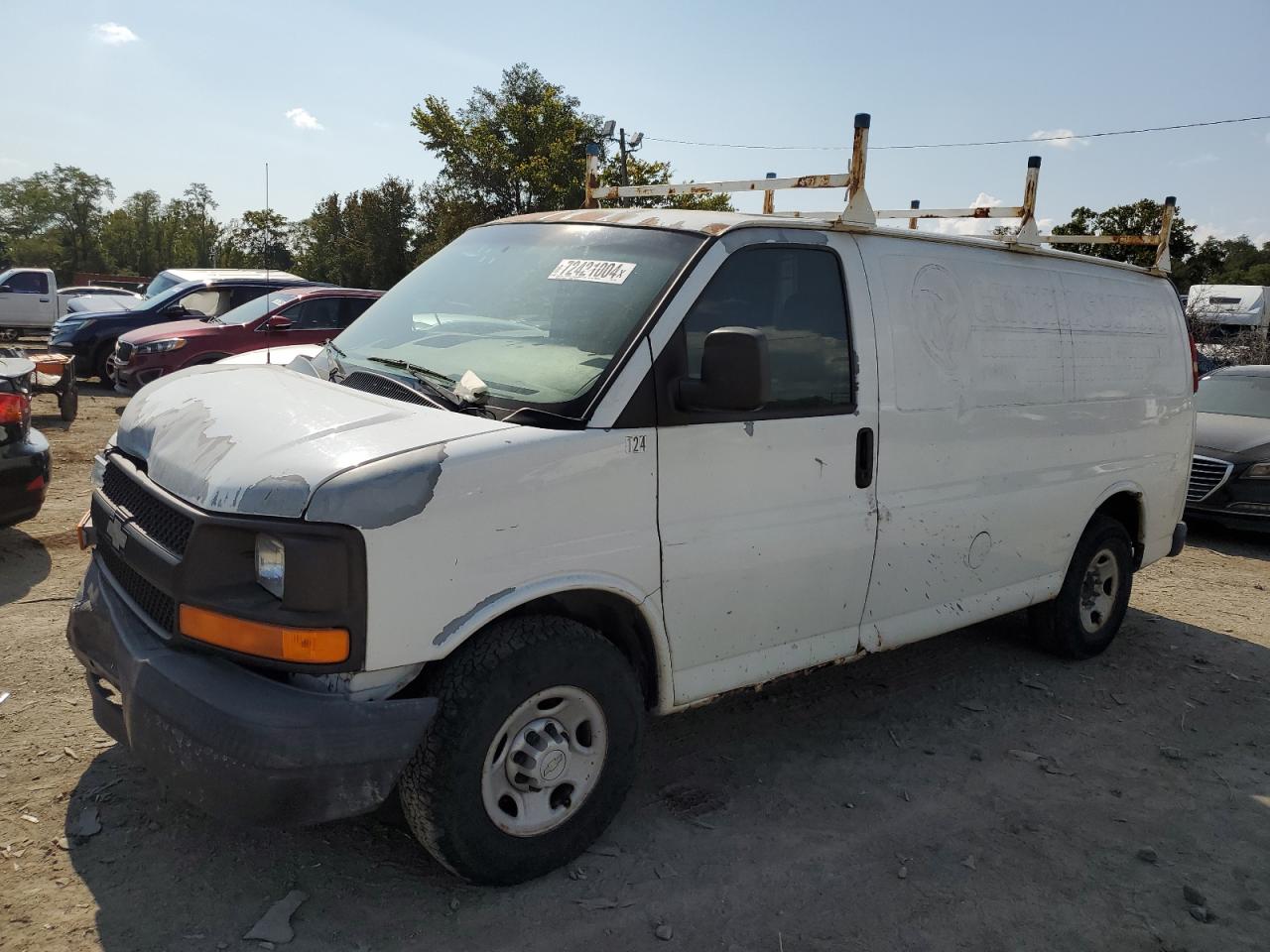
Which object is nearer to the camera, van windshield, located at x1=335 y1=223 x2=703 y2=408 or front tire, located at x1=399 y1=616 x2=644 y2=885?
front tire, located at x1=399 y1=616 x2=644 y2=885

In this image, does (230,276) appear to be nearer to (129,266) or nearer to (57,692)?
(57,692)

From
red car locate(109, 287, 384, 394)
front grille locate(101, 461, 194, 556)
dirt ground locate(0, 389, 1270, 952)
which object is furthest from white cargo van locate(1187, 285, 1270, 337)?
front grille locate(101, 461, 194, 556)

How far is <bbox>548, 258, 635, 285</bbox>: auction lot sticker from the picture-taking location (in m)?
3.38

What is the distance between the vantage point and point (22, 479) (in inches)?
223

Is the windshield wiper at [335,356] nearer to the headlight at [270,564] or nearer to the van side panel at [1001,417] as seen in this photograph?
the headlight at [270,564]

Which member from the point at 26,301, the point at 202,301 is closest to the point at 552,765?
the point at 202,301

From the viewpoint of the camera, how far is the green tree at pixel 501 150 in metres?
35.9

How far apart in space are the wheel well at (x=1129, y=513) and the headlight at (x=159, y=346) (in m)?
11.0

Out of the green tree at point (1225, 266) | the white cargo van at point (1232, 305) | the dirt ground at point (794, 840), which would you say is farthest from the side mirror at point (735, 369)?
the green tree at point (1225, 266)

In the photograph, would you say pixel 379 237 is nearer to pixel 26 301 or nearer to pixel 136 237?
pixel 26 301

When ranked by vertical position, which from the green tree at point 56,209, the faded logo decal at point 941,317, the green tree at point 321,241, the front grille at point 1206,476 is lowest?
the front grille at point 1206,476

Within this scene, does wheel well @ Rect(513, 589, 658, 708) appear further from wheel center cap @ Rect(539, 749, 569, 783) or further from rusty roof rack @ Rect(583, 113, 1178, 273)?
rusty roof rack @ Rect(583, 113, 1178, 273)

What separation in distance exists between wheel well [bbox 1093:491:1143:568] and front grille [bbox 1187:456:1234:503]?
357cm

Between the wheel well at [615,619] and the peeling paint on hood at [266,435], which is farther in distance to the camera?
the wheel well at [615,619]
